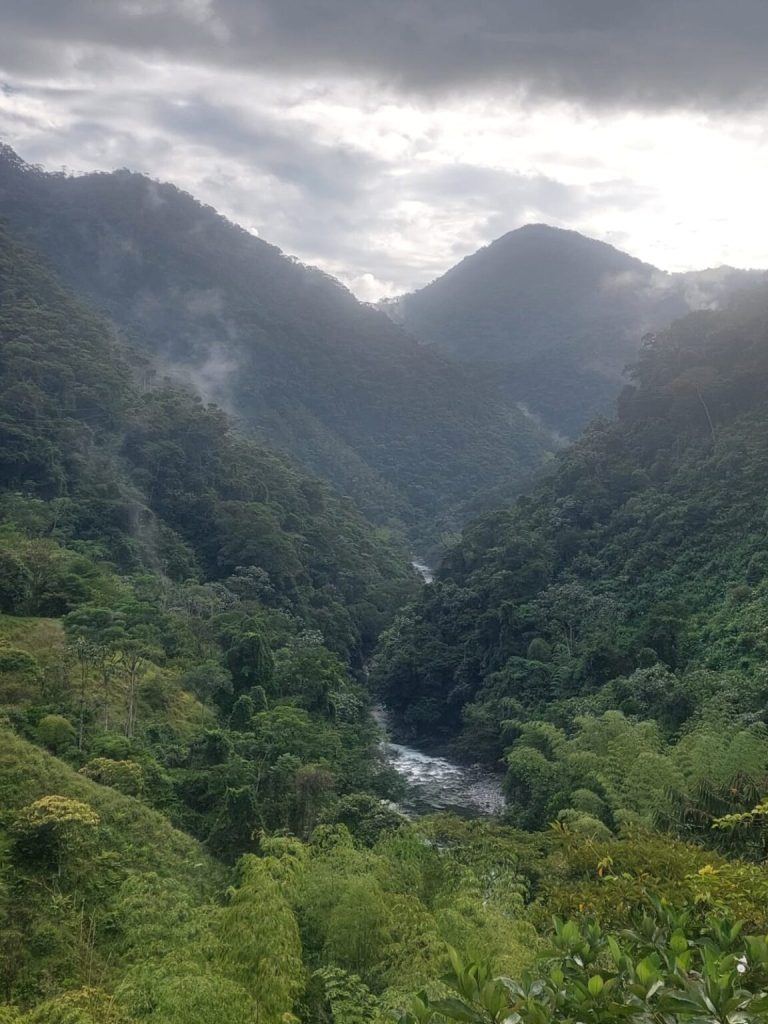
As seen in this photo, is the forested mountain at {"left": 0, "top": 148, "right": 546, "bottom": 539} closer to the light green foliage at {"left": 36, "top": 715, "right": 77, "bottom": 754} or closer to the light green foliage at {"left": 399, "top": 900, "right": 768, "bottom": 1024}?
the light green foliage at {"left": 36, "top": 715, "right": 77, "bottom": 754}

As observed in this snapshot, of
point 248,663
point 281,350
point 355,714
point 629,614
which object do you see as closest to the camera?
point 248,663

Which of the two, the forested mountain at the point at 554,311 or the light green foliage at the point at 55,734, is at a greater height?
the forested mountain at the point at 554,311

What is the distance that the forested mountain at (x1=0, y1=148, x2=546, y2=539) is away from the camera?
8169cm

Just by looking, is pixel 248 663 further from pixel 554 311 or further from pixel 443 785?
pixel 554 311

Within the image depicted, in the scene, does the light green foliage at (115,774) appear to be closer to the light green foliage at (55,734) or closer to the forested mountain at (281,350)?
the light green foliage at (55,734)

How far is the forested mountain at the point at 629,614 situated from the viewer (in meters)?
19.5

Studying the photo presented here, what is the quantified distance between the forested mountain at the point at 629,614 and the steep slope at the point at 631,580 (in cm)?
8

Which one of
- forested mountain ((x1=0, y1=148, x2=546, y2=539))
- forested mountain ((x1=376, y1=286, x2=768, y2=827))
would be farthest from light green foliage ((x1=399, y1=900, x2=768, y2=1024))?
forested mountain ((x1=0, y1=148, x2=546, y2=539))

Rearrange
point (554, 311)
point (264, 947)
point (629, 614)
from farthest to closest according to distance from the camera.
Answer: point (554, 311), point (629, 614), point (264, 947)

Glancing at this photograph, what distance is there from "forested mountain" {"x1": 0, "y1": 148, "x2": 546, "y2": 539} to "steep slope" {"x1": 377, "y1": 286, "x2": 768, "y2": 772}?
28732 millimetres

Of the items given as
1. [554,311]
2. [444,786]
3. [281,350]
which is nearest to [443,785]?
[444,786]

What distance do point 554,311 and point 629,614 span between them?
4389 inches

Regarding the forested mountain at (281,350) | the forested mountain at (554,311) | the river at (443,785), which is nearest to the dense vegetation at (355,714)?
the river at (443,785)

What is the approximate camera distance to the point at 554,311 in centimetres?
13488
